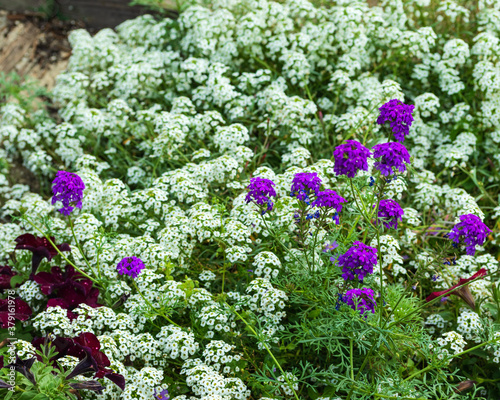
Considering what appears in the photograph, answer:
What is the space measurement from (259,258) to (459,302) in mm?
1384

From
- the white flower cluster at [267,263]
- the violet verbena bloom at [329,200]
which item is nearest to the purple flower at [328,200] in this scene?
the violet verbena bloom at [329,200]

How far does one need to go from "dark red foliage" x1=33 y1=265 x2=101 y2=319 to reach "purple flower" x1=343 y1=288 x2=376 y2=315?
1615 mm

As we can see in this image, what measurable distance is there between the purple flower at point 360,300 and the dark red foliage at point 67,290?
162 centimetres

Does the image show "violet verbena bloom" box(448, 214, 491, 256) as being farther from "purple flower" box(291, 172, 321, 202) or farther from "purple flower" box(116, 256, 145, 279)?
"purple flower" box(116, 256, 145, 279)

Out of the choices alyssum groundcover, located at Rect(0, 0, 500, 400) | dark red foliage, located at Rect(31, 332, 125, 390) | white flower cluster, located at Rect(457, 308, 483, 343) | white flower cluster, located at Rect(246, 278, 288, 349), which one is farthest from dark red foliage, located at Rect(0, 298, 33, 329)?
white flower cluster, located at Rect(457, 308, 483, 343)

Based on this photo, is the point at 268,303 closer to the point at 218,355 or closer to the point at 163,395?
the point at 218,355

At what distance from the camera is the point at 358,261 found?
2.38 meters

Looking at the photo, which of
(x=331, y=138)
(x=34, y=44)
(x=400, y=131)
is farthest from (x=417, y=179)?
(x=34, y=44)

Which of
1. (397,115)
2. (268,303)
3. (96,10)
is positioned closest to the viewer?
(397,115)

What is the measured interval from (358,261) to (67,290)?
6.09 feet

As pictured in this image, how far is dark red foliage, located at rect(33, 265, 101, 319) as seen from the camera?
122 inches

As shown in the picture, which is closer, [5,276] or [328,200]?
[328,200]

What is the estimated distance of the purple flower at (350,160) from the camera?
2.41 m

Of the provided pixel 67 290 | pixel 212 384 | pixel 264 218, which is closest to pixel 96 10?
pixel 67 290
